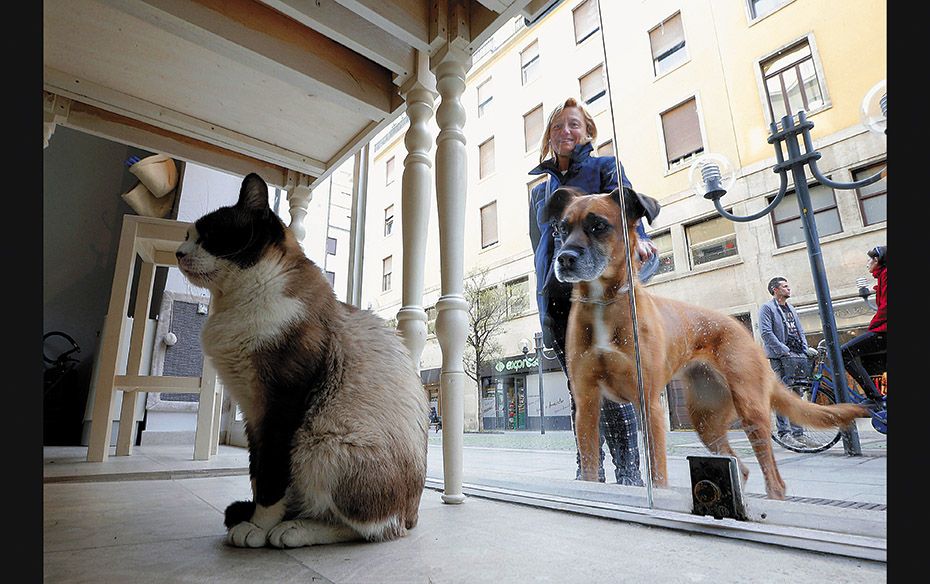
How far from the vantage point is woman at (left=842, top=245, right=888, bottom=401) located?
2.24 ft

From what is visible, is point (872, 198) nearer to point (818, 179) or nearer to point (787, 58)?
point (818, 179)

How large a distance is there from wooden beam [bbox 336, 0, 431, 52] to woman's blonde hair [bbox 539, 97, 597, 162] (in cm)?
44

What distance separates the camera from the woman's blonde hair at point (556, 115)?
1218mm

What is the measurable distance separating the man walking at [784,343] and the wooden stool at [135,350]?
6.21 ft

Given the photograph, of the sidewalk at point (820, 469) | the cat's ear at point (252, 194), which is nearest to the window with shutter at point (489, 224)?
the sidewalk at point (820, 469)

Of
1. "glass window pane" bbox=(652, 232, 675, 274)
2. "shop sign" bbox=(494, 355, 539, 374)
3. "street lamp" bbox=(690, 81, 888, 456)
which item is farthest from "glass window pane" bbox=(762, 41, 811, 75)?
"shop sign" bbox=(494, 355, 539, 374)

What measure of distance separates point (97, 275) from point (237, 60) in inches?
115

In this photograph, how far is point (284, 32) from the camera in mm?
1140

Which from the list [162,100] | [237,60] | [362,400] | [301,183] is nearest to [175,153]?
[162,100]

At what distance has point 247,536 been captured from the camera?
697 mm

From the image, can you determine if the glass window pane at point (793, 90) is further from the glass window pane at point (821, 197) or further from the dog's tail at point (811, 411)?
the dog's tail at point (811, 411)

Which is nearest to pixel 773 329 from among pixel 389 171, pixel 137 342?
pixel 389 171

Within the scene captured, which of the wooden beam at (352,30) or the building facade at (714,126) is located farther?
the wooden beam at (352,30)

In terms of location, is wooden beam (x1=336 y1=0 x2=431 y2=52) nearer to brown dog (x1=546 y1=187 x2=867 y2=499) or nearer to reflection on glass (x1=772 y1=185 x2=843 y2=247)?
brown dog (x1=546 y1=187 x2=867 y2=499)
